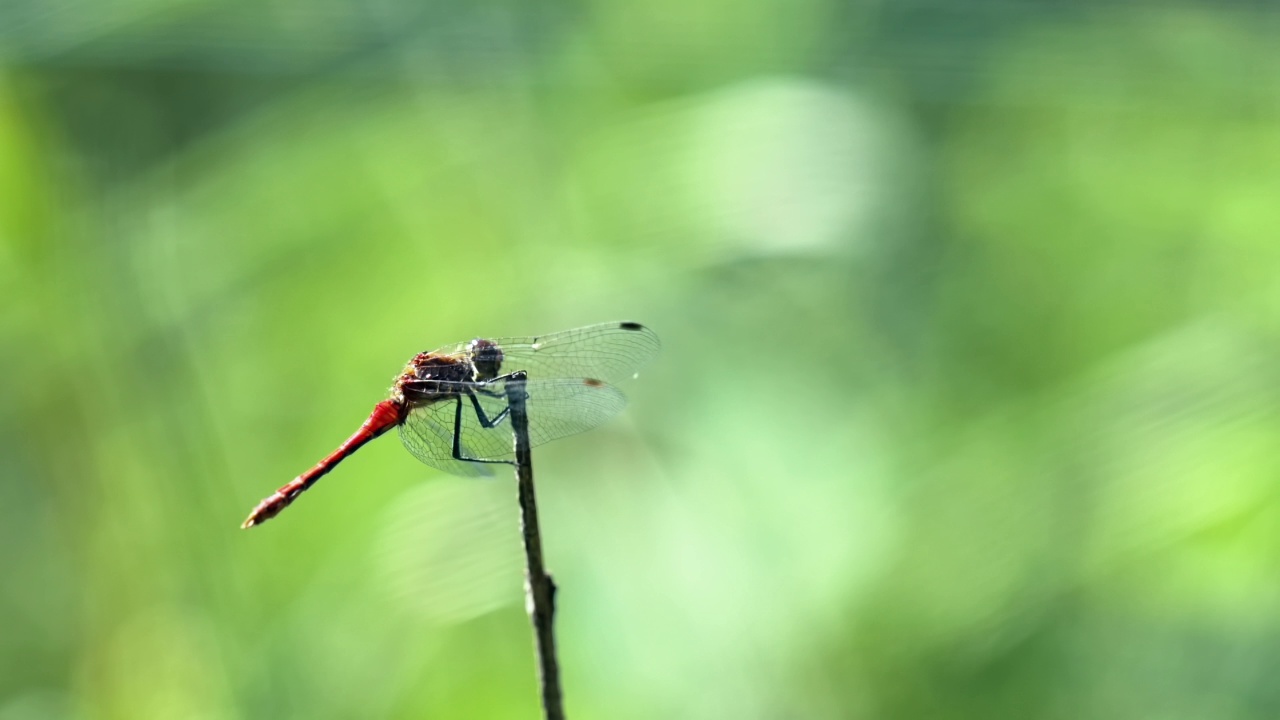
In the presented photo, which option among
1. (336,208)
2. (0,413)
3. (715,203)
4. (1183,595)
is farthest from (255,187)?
(1183,595)

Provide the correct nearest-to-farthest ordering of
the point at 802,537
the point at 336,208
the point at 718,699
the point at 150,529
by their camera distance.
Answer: the point at 718,699 < the point at 802,537 < the point at 150,529 < the point at 336,208

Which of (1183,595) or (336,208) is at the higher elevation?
(336,208)

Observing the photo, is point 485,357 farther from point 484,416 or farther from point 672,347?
point 672,347

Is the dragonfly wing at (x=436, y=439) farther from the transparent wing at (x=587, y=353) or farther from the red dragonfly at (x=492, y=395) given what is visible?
the transparent wing at (x=587, y=353)

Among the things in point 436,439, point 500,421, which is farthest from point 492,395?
point 436,439

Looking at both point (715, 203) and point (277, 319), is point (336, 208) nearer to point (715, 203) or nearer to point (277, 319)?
point (277, 319)

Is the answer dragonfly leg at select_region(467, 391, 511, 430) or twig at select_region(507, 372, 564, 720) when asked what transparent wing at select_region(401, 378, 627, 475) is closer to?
dragonfly leg at select_region(467, 391, 511, 430)

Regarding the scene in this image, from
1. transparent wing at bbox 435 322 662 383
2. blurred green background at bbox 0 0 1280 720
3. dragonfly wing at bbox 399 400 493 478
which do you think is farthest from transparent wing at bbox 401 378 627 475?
blurred green background at bbox 0 0 1280 720
